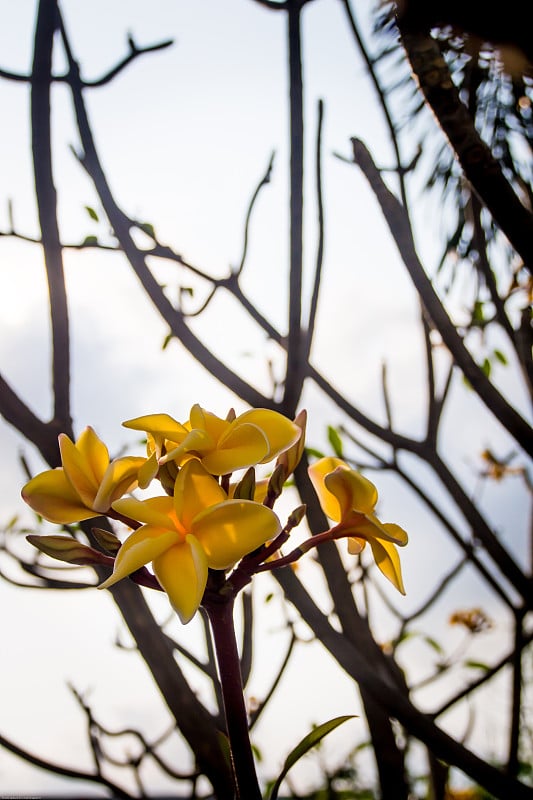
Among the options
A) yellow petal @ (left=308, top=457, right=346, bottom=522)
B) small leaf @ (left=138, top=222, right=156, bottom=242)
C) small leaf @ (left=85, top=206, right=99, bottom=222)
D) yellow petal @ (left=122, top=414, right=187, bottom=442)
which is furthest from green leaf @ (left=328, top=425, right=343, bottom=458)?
yellow petal @ (left=122, top=414, right=187, bottom=442)

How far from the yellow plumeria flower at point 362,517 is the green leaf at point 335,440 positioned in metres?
0.78

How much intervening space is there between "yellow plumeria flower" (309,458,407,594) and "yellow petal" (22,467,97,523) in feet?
0.62

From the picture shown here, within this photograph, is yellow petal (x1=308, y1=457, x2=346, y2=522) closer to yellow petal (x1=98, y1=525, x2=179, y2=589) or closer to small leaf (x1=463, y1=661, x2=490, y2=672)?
yellow petal (x1=98, y1=525, x2=179, y2=589)

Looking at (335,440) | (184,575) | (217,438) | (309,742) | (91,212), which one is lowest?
(309,742)

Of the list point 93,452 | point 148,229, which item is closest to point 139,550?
point 93,452

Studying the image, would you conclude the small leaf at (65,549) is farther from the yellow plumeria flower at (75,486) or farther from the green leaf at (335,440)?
the green leaf at (335,440)

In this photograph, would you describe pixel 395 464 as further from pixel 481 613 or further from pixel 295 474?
pixel 481 613

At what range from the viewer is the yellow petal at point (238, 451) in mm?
487

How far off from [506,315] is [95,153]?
0.82 meters

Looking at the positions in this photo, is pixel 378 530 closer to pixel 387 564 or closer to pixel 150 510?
pixel 387 564

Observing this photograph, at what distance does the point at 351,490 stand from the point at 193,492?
0.13 m

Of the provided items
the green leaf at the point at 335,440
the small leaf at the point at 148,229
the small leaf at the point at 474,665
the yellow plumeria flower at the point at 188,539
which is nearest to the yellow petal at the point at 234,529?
the yellow plumeria flower at the point at 188,539

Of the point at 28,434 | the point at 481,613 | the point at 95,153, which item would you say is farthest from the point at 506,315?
the point at 481,613

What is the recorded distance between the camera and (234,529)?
454 millimetres
